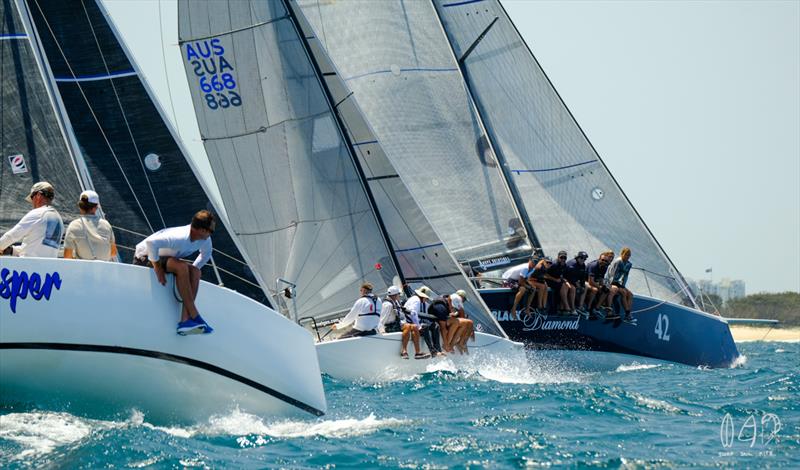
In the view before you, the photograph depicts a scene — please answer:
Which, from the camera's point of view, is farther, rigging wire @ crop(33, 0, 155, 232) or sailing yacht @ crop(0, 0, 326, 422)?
→ rigging wire @ crop(33, 0, 155, 232)

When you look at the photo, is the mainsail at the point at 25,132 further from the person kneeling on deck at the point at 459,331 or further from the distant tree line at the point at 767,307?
the distant tree line at the point at 767,307

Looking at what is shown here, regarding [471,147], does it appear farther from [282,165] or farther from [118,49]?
[118,49]

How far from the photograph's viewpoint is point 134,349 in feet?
24.8

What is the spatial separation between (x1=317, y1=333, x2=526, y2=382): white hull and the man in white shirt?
5.63m

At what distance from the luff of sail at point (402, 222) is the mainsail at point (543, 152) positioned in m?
3.99

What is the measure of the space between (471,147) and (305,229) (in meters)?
4.06

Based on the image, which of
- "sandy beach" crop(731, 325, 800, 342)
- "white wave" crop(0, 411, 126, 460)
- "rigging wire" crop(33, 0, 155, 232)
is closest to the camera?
"white wave" crop(0, 411, 126, 460)

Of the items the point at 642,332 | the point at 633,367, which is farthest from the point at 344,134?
the point at 633,367

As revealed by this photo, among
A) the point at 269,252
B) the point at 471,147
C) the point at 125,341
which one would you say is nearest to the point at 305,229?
the point at 269,252

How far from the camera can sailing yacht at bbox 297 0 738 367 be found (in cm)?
1847

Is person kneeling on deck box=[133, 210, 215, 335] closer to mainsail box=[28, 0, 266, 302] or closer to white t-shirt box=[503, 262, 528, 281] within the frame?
mainsail box=[28, 0, 266, 302]

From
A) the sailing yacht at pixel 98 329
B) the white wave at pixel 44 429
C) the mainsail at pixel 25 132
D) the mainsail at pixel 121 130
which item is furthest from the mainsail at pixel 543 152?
the white wave at pixel 44 429

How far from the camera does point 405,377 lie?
13.4 meters

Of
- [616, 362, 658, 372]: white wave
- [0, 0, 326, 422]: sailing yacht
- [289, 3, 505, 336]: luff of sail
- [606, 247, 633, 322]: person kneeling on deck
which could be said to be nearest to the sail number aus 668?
[289, 3, 505, 336]: luff of sail
